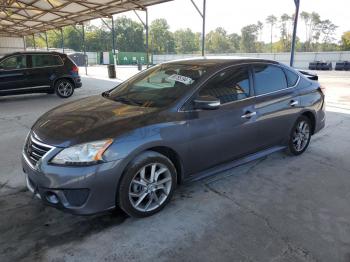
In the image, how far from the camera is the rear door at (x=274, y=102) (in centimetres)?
386

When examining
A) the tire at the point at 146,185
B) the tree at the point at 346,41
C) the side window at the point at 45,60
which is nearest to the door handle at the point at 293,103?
the tire at the point at 146,185

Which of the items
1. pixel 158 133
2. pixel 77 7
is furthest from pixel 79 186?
pixel 77 7

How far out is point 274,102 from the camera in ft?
13.1

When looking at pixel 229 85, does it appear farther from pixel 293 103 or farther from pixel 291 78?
pixel 291 78

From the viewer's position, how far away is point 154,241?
265 centimetres

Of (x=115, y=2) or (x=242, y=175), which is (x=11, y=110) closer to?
(x=242, y=175)

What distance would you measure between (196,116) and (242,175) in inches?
52.1

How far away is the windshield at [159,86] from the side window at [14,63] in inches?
277

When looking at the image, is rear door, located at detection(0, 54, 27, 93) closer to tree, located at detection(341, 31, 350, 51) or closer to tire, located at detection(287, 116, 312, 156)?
tire, located at detection(287, 116, 312, 156)

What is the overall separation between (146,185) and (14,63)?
8.67 metres

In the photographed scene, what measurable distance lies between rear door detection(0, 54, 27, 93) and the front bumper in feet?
26.6

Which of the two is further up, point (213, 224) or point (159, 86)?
point (159, 86)

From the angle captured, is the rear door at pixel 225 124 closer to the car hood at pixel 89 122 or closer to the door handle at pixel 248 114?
the door handle at pixel 248 114

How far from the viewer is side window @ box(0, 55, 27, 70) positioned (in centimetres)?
943
